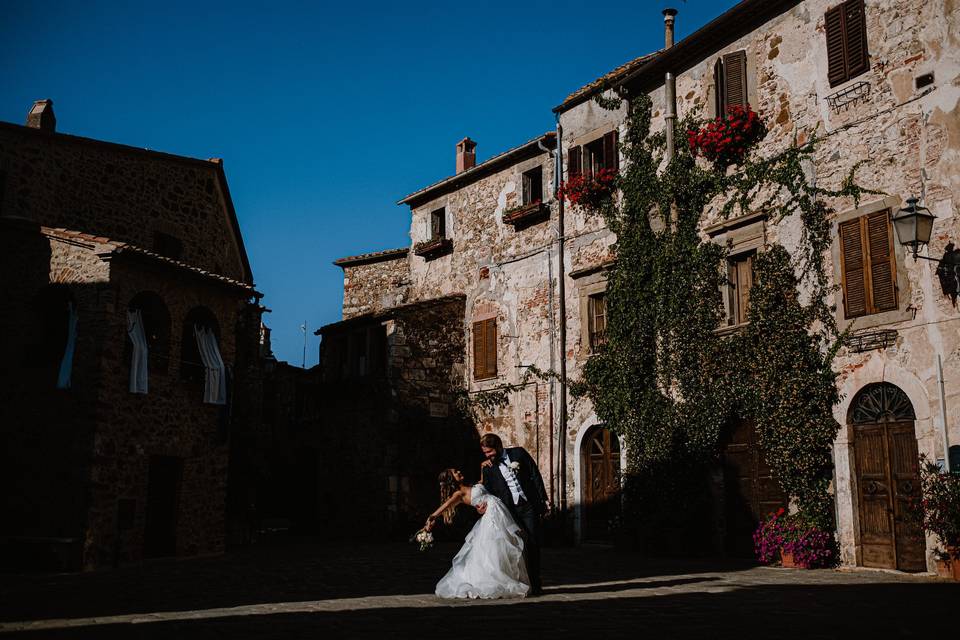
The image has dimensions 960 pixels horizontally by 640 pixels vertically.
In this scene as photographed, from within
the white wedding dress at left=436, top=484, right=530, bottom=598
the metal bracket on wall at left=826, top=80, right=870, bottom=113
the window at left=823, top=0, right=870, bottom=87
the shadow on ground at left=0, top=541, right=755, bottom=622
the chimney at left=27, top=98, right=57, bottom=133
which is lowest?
the shadow on ground at left=0, top=541, right=755, bottom=622

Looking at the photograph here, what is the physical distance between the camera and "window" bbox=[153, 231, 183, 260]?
62.7 ft

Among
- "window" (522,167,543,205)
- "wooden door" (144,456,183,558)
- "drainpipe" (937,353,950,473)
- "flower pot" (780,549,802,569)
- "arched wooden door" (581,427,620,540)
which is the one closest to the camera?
"drainpipe" (937,353,950,473)

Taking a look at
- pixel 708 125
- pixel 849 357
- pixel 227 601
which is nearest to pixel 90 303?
pixel 227 601

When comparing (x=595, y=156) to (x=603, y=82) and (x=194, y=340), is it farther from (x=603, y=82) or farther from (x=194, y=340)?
(x=194, y=340)

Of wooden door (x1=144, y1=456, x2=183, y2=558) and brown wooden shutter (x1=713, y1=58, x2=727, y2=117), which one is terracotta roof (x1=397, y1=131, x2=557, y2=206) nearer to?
brown wooden shutter (x1=713, y1=58, x2=727, y2=117)

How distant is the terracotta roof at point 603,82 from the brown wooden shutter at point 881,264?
6.84m

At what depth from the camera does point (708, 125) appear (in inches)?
624

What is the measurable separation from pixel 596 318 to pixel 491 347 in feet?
12.6

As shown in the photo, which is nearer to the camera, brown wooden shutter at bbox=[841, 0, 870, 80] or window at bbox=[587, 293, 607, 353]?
brown wooden shutter at bbox=[841, 0, 870, 80]

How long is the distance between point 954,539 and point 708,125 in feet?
27.2

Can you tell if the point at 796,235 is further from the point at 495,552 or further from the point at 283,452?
the point at 283,452

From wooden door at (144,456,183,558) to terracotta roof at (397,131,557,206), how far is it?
10.6m

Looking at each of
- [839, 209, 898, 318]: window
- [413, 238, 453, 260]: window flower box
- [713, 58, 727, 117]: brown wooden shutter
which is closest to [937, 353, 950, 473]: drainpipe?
[839, 209, 898, 318]: window

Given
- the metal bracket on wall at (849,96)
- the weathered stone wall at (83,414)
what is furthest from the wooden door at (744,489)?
the weathered stone wall at (83,414)
